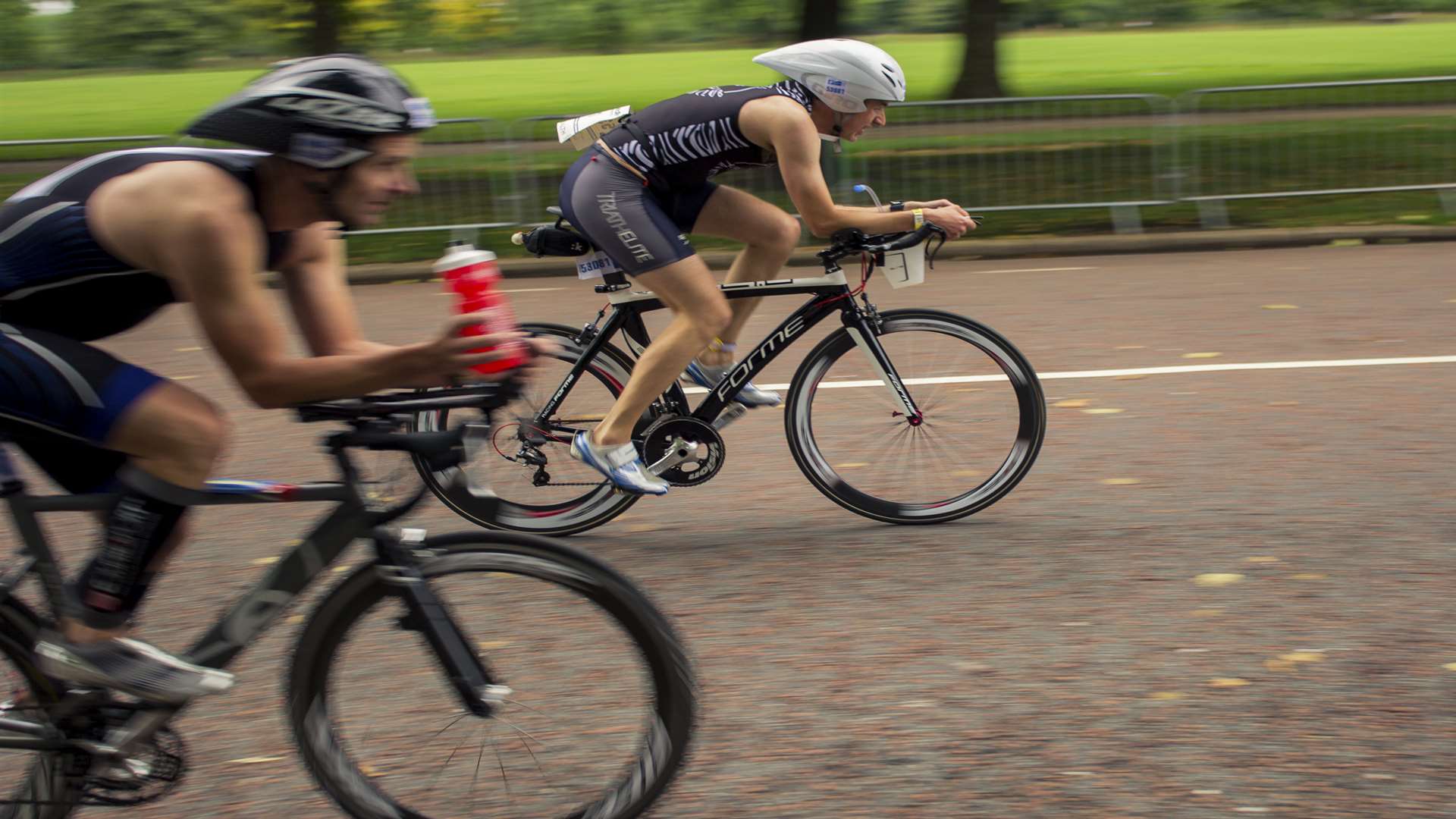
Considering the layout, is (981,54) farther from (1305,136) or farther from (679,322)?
(679,322)

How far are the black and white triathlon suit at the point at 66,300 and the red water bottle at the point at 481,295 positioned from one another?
1.86 ft

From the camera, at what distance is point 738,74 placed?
3619 centimetres

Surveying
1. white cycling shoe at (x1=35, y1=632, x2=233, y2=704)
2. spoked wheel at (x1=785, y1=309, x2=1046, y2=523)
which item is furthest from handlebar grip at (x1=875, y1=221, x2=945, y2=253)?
white cycling shoe at (x1=35, y1=632, x2=233, y2=704)

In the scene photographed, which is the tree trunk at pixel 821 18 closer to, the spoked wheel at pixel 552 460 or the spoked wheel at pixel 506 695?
the spoked wheel at pixel 552 460

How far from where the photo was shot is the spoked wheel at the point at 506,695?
113 inches

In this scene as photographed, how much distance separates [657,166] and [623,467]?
39.4 inches

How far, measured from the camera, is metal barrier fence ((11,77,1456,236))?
1162 cm

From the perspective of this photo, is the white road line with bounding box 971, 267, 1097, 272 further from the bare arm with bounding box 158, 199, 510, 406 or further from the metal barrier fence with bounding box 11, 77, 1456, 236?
the bare arm with bounding box 158, 199, 510, 406

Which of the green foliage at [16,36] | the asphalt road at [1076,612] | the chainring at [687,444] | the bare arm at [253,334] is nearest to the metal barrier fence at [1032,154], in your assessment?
the asphalt road at [1076,612]

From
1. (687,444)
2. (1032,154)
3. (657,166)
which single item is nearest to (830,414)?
(687,444)

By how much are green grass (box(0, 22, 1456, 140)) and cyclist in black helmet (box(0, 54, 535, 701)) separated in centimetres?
1775

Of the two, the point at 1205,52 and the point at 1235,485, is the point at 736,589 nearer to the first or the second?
the point at 1235,485

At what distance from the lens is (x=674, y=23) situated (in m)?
30.0

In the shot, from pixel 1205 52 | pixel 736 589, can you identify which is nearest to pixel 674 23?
pixel 1205 52
